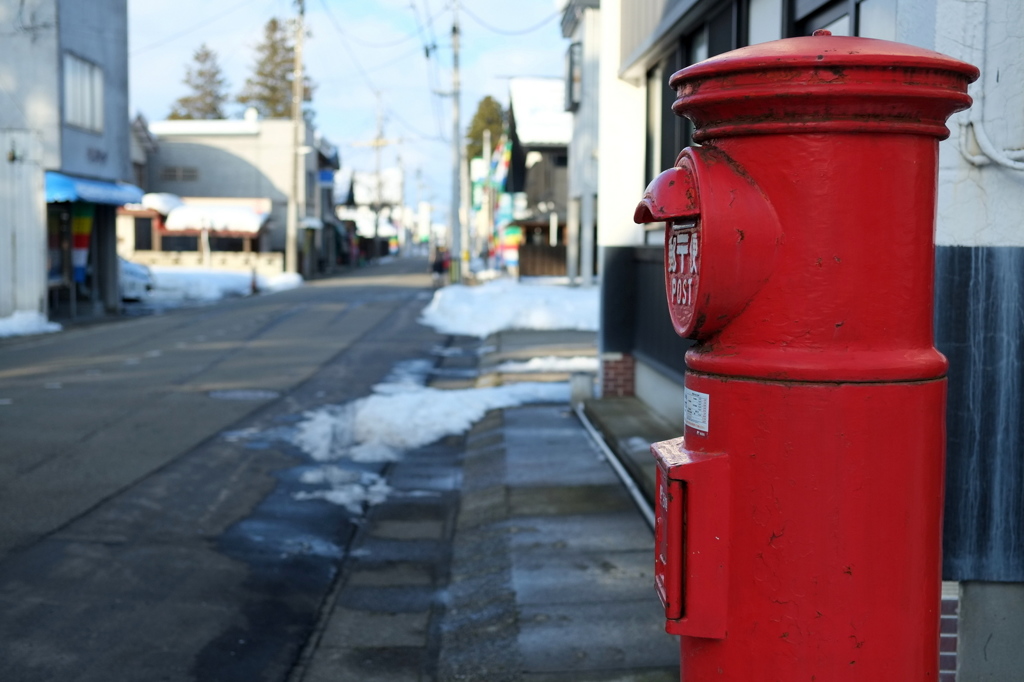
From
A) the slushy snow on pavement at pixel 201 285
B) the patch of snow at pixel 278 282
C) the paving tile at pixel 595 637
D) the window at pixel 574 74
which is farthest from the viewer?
the patch of snow at pixel 278 282

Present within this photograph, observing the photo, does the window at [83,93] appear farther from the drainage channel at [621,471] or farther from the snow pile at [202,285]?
the drainage channel at [621,471]

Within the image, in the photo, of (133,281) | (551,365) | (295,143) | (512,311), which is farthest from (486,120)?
(551,365)

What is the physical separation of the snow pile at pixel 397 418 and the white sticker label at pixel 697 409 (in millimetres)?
7399

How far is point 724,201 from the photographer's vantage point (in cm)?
248

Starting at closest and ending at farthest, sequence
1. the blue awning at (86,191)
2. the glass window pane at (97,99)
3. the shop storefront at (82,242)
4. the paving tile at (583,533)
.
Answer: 1. the paving tile at (583,533)
2. the blue awning at (86,191)
3. the shop storefront at (82,242)
4. the glass window pane at (97,99)

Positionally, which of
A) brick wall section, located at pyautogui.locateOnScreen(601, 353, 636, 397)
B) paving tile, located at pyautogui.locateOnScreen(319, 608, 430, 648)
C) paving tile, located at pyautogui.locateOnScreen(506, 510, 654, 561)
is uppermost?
brick wall section, located at pyautogui.locateOnScreen(601, 353, 636, 397)

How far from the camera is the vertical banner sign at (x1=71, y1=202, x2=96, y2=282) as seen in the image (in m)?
27.4

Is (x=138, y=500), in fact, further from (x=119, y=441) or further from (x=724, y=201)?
(x=724, y=201)

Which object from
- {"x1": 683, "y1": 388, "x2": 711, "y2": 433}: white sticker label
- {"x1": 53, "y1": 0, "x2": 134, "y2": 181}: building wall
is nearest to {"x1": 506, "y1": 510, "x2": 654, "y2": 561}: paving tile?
{"x1": 683, "y1": 388, "x2": 711, "y2": 433}: white sticker label

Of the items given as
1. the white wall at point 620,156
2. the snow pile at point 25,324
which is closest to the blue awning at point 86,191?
the snow pile at point 25,324

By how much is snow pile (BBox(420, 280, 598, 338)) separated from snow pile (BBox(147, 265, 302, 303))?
413 inches

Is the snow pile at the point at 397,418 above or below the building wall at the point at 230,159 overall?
below

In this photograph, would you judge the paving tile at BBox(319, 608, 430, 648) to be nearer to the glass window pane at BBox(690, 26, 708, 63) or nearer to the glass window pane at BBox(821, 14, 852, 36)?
the glass window pane at BBox(821, 14, 852, 36)

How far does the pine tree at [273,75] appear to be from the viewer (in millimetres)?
89250
